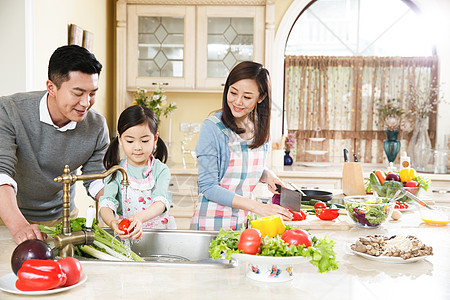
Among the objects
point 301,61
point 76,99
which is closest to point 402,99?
point 301,61

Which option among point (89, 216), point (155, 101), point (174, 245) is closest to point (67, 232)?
point (89, 216)

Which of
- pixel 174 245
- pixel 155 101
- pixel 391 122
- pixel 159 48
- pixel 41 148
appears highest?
pixel 159 48

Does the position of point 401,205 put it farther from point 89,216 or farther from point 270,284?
point 89,216

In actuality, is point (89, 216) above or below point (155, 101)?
below

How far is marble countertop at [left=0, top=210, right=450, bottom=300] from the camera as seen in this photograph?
3.69 feet

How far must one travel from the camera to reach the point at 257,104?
2.10 meters

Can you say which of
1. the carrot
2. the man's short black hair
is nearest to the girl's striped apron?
the man's short black hair

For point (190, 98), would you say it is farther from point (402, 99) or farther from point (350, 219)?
point (350, 219)

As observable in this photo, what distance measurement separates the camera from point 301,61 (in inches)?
189

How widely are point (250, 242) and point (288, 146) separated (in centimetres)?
351

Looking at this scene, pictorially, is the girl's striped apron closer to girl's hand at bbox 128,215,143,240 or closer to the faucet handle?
girl's hand at bbox 128,215,143,240

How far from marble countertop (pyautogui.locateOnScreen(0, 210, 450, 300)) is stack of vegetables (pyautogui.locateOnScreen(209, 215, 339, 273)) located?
4 cm

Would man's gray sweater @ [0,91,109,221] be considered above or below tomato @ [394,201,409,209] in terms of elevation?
above

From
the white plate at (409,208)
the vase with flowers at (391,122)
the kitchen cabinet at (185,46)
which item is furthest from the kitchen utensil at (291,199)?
the vase with flowers at (391,122)
